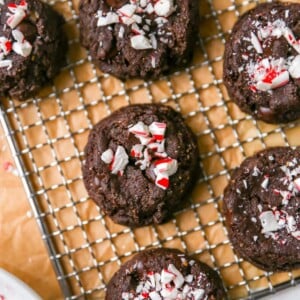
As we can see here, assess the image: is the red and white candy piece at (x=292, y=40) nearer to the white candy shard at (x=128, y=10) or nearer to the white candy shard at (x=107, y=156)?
the white candy shard at (x=128, y=10)

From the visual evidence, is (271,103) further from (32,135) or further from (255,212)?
(32,135)

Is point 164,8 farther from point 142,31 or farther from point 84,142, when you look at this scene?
point 84,142

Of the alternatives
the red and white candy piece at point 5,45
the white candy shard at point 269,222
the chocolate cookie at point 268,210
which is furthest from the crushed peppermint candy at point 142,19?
the white candy shard at point 269,222

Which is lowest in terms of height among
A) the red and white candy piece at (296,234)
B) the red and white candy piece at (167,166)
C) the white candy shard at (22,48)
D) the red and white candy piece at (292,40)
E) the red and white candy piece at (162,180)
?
the red and white candy piece at (296,234)

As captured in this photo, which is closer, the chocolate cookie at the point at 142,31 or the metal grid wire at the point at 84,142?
the chocolate cookie at the point at 142,31

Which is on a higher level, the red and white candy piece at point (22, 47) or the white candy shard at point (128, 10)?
the white candy shard at point (128, 10)

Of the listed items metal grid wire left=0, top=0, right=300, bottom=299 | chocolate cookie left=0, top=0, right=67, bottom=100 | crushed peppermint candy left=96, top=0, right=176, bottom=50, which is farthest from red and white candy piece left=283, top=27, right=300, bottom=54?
chocolate cookie left=0, top=0, right=67, bottom=100

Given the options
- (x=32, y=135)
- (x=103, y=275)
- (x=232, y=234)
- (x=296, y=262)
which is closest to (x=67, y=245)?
(x=103, y=275)
